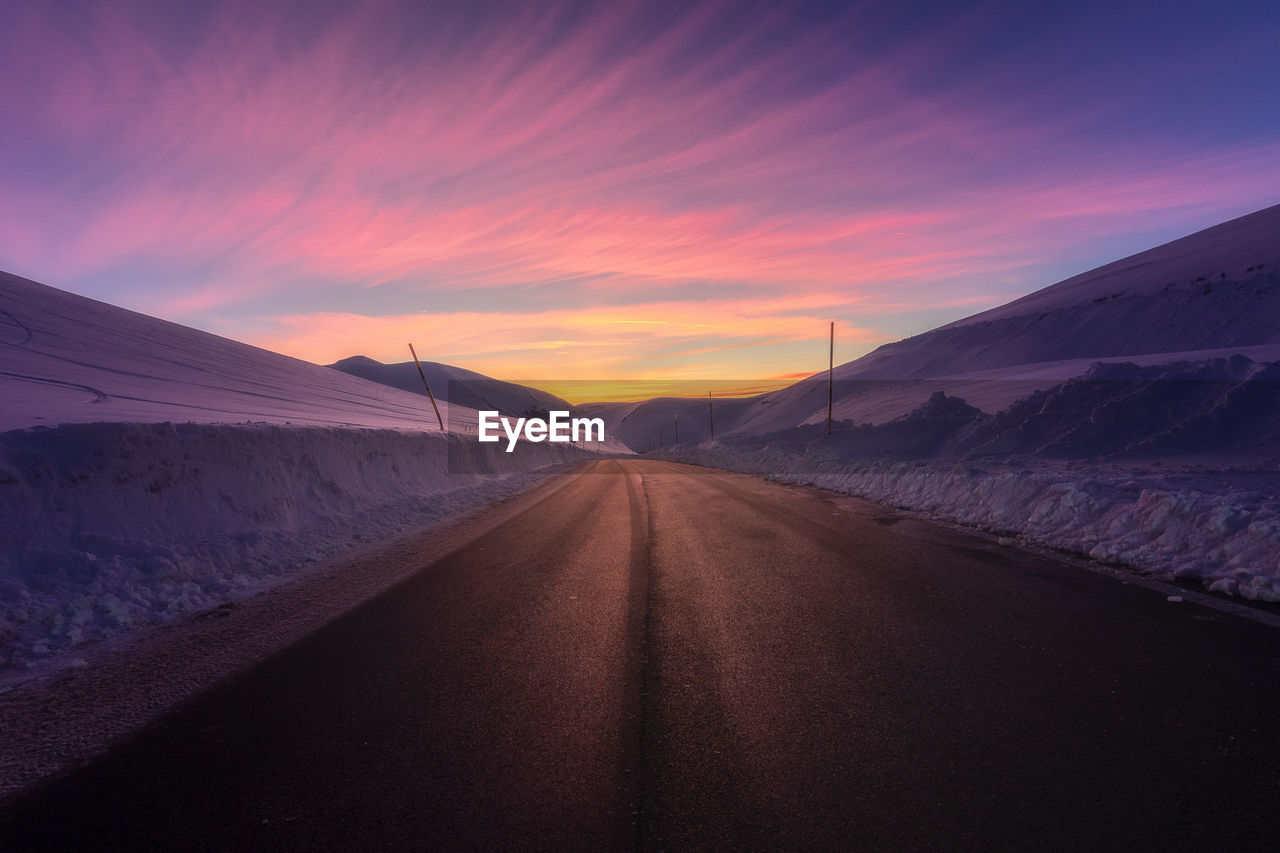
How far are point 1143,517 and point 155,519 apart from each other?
48.5ft

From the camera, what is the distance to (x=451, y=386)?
A: 170 metres

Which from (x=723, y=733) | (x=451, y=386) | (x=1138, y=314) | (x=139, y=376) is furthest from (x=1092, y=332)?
(x=451, y=386)

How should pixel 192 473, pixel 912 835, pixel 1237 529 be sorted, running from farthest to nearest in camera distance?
pixel 192 473
pixel 1237 529
pixel 912 835

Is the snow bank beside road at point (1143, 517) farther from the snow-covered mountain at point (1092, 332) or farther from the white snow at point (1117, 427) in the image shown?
the snow-covered mountain at point (1092, 332)

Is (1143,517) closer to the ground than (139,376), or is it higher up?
closer to the ground

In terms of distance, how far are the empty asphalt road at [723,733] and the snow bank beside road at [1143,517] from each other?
134 centimetres

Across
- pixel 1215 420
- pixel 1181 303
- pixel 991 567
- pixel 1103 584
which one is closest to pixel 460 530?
pixel 991 567

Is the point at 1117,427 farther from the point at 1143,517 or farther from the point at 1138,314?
the point at 1138,314

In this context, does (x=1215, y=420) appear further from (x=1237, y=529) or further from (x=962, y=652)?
(x=962, y=652)

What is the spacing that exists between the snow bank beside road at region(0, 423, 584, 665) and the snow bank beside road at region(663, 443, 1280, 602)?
11483mm

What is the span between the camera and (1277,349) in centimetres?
3538

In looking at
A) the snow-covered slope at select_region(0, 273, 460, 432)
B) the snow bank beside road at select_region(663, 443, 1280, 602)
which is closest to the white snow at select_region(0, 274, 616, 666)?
the snow-covered slope at select_region(0, 273, 460, 432)

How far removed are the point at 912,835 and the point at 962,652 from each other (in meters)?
2.73

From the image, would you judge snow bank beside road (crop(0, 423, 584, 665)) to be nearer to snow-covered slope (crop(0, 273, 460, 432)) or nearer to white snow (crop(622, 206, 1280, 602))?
snow-covered slope (crop(0, 273, 460, 432))
